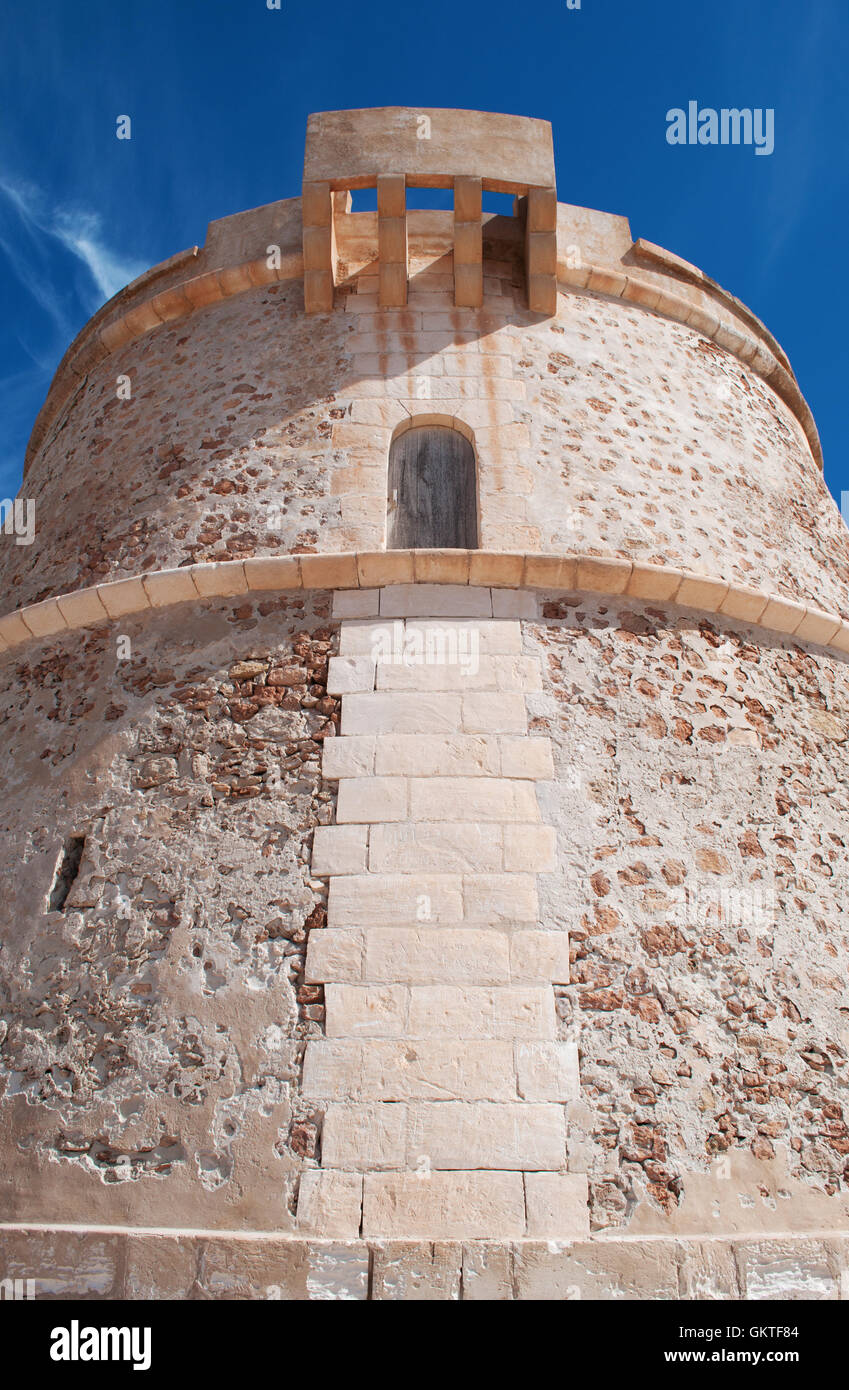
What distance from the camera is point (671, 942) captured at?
430cm

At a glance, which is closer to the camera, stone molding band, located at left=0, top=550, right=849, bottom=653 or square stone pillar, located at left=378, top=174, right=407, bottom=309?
stone molding band, located at left=0, top=550, right=849, bottom=653

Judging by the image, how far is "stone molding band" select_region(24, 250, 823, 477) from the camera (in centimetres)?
680

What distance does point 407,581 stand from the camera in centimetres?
513

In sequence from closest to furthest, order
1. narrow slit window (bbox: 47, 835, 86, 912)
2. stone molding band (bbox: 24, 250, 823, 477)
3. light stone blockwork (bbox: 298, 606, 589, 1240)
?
light stone blockwork (bbox: 298, 606, 589, 1240), narrow slit window (bbox: 47, 835, 86, 912), stone molding band (bbox: 24, 250, 823, 477)

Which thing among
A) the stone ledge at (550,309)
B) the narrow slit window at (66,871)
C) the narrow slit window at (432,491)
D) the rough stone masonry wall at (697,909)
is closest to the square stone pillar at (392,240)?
the stone ledge at (550,309)

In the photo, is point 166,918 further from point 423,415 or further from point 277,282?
point 277,282

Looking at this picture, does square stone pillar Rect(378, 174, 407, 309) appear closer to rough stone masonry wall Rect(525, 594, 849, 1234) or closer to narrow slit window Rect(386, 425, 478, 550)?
narrow slit window Rect(386, 425, 478, 550)

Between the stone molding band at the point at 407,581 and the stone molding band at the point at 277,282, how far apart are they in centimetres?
215

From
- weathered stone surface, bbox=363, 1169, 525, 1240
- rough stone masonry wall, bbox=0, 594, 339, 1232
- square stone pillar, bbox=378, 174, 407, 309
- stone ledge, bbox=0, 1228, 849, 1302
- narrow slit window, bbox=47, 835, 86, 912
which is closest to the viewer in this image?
stone ledge, bbox=0, 1228, 849, 1302

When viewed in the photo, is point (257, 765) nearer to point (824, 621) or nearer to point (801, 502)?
point (824, 621)

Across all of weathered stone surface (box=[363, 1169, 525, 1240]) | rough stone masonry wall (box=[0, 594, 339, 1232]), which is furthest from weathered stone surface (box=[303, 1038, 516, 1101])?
weathered stone surface (box=[363, 1169, 525, 1240])

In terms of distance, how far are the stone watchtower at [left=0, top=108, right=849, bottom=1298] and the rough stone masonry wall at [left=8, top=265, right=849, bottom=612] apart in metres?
0.03

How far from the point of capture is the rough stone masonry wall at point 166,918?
3.84 metres

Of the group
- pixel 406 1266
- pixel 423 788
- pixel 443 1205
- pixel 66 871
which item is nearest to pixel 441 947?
pixel 423 788
